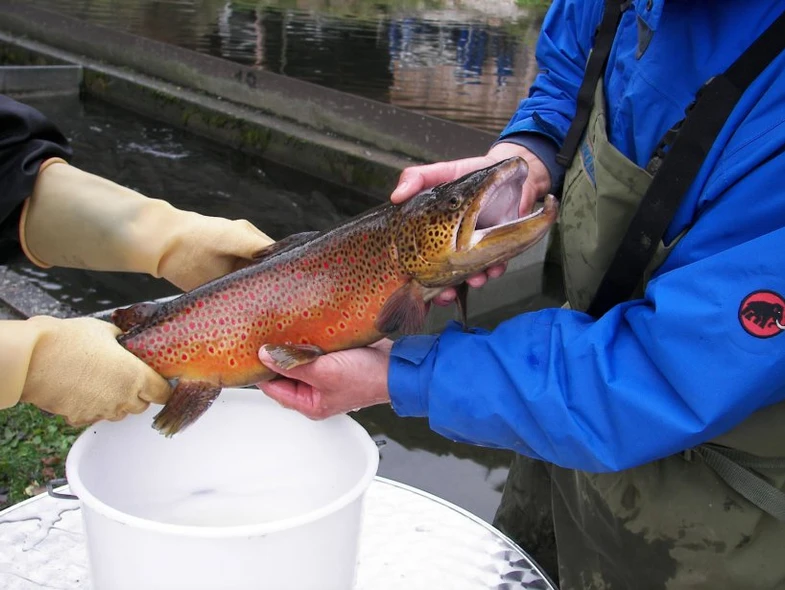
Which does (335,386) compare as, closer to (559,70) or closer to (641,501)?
(641,501)

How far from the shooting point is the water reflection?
1259cm

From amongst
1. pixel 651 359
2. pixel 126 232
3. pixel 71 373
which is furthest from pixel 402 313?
pixel 126 232

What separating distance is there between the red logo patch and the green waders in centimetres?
33

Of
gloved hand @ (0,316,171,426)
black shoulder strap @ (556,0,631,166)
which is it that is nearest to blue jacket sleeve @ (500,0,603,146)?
black shoulder strap @ (556,0,631,166)

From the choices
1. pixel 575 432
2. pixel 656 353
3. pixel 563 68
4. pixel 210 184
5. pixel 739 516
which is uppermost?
pixel 563 68

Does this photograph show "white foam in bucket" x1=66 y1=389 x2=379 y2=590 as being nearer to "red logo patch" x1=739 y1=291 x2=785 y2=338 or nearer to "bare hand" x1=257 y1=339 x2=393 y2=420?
"bare hand" x1=257 y1=339 x2=393 y2=420

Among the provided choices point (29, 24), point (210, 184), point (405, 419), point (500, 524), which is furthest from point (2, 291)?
point (29, 24)

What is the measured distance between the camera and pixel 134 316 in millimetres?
2492

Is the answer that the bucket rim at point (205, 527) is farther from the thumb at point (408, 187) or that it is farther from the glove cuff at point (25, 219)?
the glove cuff at point (25, 219)

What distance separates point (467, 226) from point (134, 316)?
110cm

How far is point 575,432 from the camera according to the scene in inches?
74.1

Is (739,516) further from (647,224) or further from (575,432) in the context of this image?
(647,224)

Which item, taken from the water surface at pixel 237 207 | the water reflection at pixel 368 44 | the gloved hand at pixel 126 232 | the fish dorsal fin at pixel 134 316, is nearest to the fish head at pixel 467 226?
the gloved hand at pixel 126 232

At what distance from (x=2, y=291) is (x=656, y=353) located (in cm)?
382
